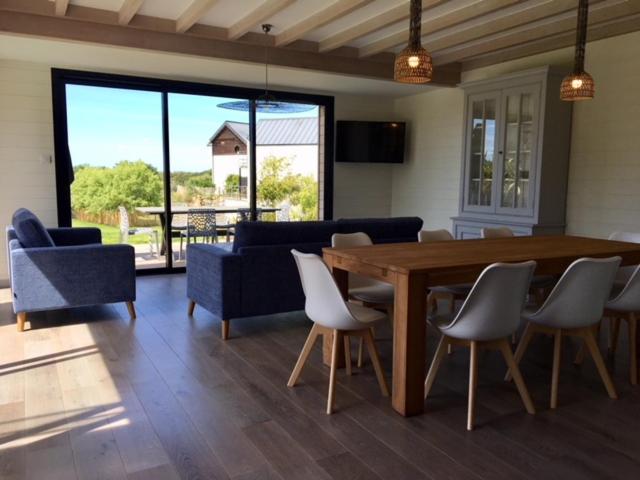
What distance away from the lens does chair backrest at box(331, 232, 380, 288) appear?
3678 millimetres

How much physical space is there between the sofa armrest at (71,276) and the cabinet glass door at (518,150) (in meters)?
3.93

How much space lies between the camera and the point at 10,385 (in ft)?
10.1

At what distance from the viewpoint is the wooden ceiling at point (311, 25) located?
4445 mm

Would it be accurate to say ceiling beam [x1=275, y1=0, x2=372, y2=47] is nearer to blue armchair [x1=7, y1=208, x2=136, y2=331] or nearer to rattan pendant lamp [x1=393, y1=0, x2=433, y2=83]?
rattan pendant lamp [x1=393, y1=0, x2=433, y2=83]

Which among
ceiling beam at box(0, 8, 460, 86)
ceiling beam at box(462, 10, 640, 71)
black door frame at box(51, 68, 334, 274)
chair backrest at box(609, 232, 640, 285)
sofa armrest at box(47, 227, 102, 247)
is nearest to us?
chair backrest at box(609, 232, 640, 285)

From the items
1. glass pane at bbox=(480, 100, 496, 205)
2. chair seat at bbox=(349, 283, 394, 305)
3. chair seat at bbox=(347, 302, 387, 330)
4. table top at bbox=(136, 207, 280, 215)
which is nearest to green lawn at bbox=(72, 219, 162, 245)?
table top at bbox=(136, 207, 280, 215)

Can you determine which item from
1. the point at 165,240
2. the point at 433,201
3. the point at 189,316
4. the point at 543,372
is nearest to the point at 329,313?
the point at 543,372

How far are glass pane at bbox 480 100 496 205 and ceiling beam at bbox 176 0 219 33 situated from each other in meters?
3.25

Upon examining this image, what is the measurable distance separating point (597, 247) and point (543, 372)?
920mm

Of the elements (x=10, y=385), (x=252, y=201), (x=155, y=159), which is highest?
(x=155, y=159)

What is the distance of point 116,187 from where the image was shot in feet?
21.4

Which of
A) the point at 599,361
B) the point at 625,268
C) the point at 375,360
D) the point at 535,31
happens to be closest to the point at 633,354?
the point at 599,361

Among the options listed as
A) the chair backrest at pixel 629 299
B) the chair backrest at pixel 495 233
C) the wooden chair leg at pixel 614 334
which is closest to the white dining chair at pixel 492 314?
the chair backrest at pixel 629 299

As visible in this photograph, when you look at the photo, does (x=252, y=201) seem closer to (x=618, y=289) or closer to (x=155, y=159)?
(x=155, y=159)
